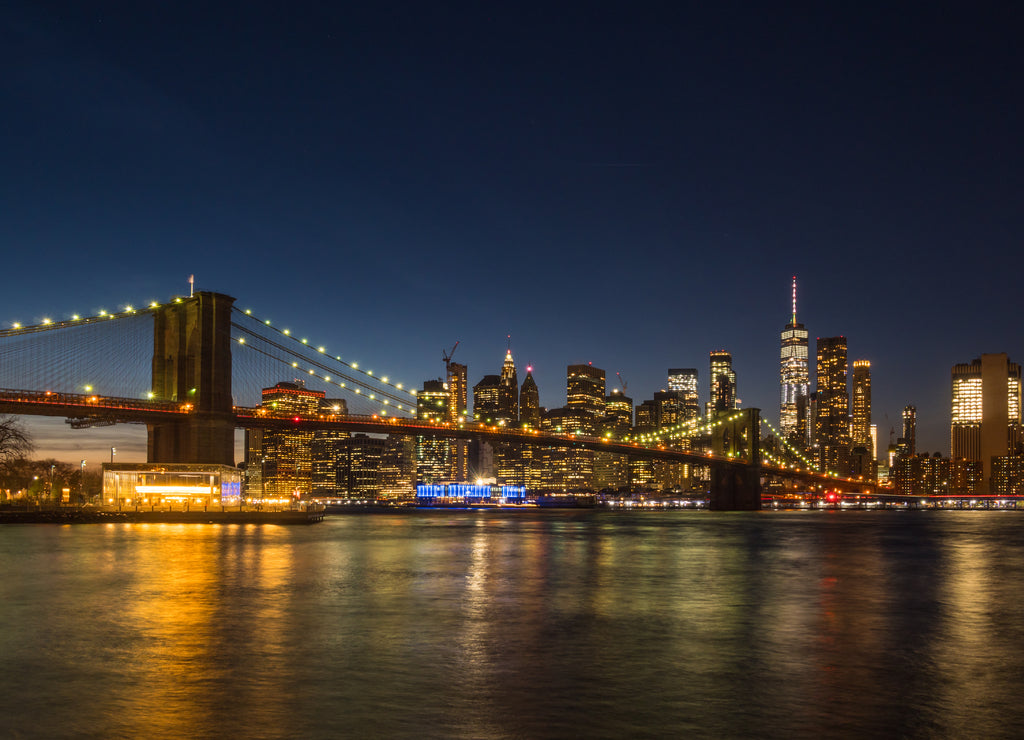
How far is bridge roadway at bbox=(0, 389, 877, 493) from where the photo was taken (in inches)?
2596

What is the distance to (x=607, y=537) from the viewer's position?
59.1 meters

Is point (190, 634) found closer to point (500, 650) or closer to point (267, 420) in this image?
point (500, 650)

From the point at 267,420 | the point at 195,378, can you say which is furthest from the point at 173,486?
the point at 267,420

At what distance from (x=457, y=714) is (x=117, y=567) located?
24.6 meters

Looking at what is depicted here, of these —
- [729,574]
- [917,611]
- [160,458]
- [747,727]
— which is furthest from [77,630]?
[160,458]

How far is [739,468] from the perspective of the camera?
128 m

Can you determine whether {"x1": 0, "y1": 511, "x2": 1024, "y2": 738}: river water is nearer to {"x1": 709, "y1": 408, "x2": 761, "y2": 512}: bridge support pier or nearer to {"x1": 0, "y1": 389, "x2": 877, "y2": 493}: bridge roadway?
{"x1": 0, "y1": 389, "x2": 877, "y2": 493}: bridge roadway

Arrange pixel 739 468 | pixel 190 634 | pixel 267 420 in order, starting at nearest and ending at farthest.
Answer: pixel 190 634 < pixel 267 420 < pixel 739 468

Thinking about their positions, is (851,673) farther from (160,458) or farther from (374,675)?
(160,458)

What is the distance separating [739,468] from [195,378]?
264ft

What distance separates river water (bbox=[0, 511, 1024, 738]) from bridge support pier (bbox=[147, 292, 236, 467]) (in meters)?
36.9

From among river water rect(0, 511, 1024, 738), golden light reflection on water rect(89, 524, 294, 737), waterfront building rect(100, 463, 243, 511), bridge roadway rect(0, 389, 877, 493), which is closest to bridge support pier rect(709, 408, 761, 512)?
bridge roadway rect(0, 389, 877, 493)

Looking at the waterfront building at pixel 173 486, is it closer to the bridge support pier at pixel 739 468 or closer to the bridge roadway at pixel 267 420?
the bridge roadway at pixel 267 420

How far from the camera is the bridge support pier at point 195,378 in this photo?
235ft
